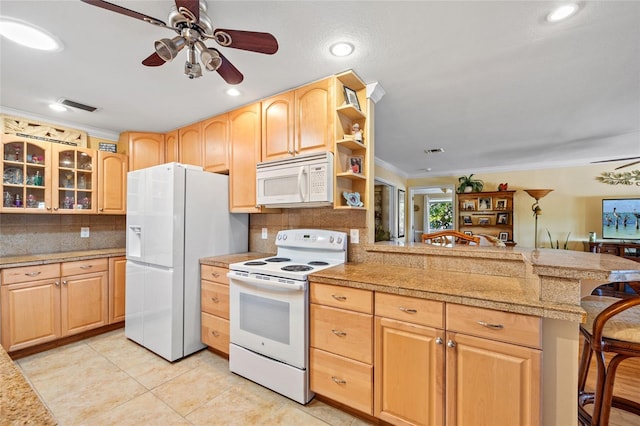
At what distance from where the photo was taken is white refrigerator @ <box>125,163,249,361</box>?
247 centimetres

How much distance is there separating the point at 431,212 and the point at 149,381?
23.7 ft

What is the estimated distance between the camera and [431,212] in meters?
7.76

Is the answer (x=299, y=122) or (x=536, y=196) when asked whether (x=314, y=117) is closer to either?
(x=299, y=122)

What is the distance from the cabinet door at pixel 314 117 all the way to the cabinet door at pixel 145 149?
219 centimetres

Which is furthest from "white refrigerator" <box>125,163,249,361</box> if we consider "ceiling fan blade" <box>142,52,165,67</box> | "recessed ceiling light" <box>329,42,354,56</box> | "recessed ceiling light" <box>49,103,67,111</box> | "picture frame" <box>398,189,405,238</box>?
"picture frame" <box>398,189,405,238</box>

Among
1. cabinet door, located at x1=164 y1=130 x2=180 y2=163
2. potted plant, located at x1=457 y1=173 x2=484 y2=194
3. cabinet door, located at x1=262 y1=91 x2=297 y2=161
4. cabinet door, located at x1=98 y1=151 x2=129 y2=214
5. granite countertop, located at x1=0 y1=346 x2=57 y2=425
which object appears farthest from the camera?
potted plant, located at x1=457 y1=173 x2=484 y2=194

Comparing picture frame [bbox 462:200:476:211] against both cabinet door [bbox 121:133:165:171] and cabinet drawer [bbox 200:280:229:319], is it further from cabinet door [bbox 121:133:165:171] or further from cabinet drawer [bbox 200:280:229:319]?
cabinet door [bbox 121:133:165:171]

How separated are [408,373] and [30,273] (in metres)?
3.32

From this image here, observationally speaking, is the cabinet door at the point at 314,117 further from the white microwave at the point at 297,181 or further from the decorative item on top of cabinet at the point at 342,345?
the decorative item on top of cabinet at the point at 342,345

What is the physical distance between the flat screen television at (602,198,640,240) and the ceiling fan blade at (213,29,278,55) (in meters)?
6.14

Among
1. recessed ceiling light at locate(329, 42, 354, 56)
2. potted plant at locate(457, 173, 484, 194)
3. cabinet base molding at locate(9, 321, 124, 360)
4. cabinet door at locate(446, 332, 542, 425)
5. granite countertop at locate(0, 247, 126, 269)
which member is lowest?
cabinet base molding at locate(9, 321, 124, 360)

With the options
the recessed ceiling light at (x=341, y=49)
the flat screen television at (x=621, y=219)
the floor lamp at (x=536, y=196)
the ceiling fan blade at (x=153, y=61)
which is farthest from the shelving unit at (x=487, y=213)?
the ceiling fan blade at (x=153, y=61)

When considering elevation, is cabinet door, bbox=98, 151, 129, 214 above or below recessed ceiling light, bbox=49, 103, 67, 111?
below

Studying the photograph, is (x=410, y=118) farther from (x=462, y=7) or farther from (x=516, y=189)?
(x=516, y=189)
